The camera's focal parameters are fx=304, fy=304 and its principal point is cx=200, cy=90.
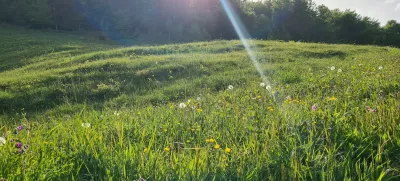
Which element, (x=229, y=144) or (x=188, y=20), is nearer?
(x=229, y=144)

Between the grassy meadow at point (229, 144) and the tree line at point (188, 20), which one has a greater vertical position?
the tree line at point (188, 20)

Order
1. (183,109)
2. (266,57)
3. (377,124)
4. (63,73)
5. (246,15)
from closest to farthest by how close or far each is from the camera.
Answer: (377,124) < (183,109) < (63,73) < (266,57) < (246,15)

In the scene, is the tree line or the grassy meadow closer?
the grassy meadow

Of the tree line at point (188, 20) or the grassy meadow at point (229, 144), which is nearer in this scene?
the grassy meadow at point (229, 144)

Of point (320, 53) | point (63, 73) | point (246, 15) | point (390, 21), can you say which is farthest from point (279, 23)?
point (63, 73)

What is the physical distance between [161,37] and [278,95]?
164ft

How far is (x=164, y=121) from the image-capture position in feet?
13.1

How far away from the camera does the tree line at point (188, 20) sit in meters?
53.6

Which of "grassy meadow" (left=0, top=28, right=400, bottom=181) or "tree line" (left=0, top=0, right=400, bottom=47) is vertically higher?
"tree line" (left=0, top=0, right=400, bottom=47)

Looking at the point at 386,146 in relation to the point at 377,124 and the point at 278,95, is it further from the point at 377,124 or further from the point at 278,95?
the point at 278,95

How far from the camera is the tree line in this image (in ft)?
176

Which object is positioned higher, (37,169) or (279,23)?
(279,23)

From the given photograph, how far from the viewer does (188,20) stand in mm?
53219

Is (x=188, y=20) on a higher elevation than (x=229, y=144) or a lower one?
higher
